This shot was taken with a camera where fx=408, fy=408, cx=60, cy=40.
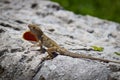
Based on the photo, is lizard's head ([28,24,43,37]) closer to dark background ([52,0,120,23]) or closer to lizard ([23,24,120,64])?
lizard ([23,24,120,64])

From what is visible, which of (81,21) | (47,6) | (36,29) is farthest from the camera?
(47,6)

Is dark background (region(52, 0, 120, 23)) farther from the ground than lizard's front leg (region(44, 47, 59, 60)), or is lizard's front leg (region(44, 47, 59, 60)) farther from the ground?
lizard's front leg (region(44, 47, 59, 60))

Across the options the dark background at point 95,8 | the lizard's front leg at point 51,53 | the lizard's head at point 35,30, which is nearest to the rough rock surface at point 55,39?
the lizard's front leg at point 51,53

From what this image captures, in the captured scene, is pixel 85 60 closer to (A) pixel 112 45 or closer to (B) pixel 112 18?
(A) pixel 112 45

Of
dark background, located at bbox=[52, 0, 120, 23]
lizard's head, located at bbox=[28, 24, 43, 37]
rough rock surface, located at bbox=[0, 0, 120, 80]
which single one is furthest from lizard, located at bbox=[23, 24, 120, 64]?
dark background, located at bbox=[52, 0, 120, 23]

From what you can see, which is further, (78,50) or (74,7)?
(74,7)

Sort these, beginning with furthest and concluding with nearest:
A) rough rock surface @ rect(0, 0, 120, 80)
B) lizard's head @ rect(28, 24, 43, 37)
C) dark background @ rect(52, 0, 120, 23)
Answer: dark background @ rect(52, 0, 120, 23) → lizard's head @ rect(28, 24, 43, 37) → rough rock surface @ rect(0, 0, 120, 80)

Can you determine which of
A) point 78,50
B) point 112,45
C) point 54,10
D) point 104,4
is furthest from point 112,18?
point 78,50
